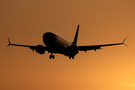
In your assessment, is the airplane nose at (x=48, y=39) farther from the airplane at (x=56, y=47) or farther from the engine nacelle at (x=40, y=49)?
the engine nacelle at (x=40, y=49)

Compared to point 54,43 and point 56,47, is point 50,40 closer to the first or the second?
point 54,43

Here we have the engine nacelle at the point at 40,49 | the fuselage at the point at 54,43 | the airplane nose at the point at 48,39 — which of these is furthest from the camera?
the engine nacelle at the point at 40,49

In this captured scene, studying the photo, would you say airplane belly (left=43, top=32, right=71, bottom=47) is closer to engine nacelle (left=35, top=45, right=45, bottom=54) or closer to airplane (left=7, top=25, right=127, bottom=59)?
airplane (left=7, top=25, right=127, bottom=59)

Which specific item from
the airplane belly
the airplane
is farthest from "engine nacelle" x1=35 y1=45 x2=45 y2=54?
the airplane belly

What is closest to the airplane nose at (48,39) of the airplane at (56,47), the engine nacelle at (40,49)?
the airplane at (56,47)

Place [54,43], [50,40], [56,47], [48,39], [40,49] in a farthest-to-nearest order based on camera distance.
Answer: [40,49] < [56,47] < [54,43] < [48,39] < [50,40]

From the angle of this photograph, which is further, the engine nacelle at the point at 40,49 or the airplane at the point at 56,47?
the engine nacelle at the point at 40,49

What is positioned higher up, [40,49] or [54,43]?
[54,43]

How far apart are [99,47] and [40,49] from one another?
17.4m

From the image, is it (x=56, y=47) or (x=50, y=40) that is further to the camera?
(x=56, y=47)

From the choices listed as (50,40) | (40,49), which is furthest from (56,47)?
(40,49)

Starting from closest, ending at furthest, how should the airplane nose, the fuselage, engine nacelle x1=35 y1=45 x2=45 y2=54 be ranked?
the airplane nose < the fuselage < engine nacelle x1=35 y1=45 x2=45 y2=54

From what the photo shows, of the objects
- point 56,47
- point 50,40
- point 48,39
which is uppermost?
point 48,39

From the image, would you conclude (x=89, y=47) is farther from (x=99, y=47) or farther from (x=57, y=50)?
(x=57, y=50)
